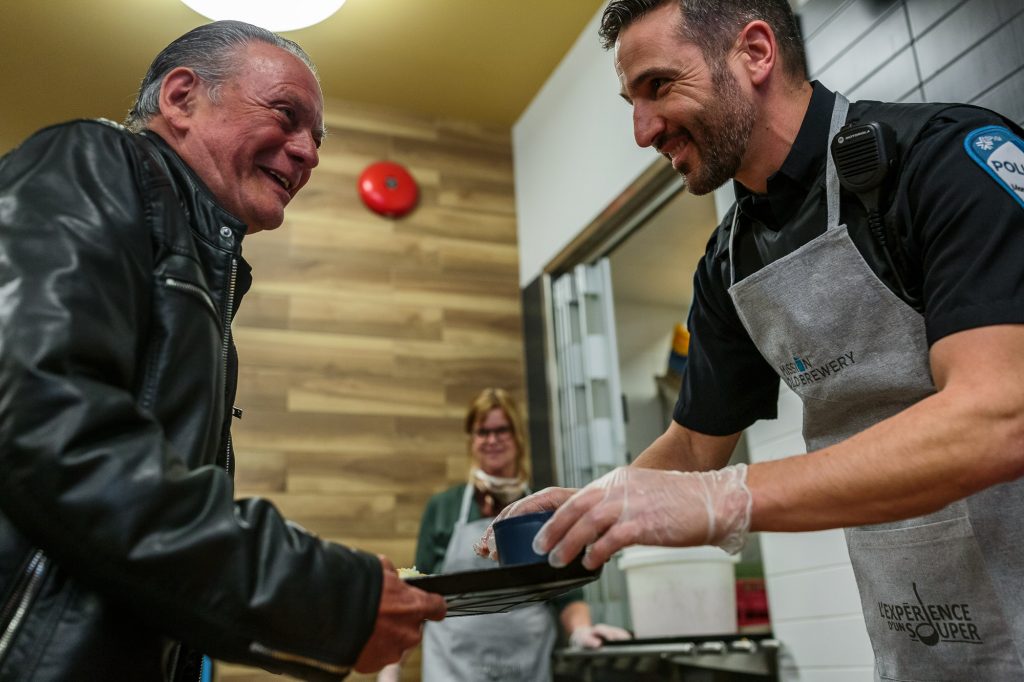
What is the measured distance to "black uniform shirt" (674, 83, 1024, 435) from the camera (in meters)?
0.96

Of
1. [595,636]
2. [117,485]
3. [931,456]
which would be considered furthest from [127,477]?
[595,636]

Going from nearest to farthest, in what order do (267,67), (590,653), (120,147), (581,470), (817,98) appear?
(120,147) < (267,67) < (817,98) < (590,653) < (581,470)

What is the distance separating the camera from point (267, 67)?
1186mm

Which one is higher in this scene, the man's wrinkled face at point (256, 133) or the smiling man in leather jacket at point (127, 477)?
the man's wrinkled face at point (256, 133)

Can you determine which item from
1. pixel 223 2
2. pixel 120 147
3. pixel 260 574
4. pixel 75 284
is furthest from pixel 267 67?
pixel 223 2

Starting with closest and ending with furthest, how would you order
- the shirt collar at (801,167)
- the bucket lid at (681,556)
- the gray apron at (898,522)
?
the gray apron at (898,522), the shirt collar at (801,167), the bucket lid at (681,556)

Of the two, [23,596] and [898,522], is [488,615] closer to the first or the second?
[898,522]

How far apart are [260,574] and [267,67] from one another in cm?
71

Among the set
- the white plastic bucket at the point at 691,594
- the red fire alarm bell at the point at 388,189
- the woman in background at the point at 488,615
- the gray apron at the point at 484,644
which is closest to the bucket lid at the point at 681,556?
the white plastic bucket at the point at 691,594

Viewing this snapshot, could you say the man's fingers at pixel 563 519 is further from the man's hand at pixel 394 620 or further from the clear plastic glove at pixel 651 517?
the man's hand at pixel 394 620

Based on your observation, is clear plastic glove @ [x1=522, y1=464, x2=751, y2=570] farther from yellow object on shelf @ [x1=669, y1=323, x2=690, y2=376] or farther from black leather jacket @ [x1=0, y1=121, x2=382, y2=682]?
yellow object on shelf @ [x1=669, y1=323, x2=690, y2=376]

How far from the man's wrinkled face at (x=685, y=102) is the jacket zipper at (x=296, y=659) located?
908 millimetres

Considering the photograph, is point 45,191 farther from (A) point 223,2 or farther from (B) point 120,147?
(A) point 223,2

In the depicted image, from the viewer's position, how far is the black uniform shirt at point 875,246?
956mm
